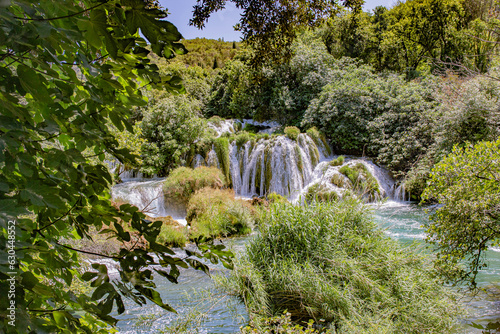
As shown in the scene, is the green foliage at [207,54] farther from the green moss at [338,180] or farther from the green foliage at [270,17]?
the green foliage at [270,17]

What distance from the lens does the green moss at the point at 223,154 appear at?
15086 mm

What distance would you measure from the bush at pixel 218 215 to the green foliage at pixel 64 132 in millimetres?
8293

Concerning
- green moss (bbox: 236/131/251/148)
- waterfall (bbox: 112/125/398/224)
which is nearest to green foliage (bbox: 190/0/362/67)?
waterfall (bbox: 112/125/398/224)

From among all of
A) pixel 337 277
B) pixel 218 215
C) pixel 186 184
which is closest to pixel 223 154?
pixel 186 184

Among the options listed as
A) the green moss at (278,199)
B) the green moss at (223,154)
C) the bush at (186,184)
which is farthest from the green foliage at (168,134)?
the green moss at (278,199)

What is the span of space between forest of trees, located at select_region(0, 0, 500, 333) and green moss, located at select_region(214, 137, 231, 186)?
0.69 feet

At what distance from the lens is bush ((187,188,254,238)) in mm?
9531

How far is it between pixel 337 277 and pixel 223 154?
11.5 m

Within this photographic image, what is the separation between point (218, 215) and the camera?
9672 millimetres

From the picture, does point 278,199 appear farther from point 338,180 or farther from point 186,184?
point 338,180

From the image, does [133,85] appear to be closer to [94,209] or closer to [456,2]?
[94,209]

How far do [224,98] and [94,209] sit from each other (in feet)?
73.5

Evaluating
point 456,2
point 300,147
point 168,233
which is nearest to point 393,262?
point 168,233

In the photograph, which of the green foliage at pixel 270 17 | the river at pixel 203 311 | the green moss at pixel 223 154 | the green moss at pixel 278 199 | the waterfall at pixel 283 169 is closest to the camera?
the green foliage at pixel 270 17
